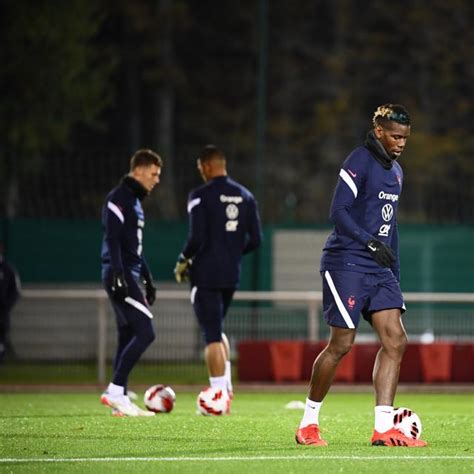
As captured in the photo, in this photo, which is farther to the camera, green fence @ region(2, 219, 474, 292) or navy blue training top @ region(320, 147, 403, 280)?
green fence @ region(2, 219, 474, 292)

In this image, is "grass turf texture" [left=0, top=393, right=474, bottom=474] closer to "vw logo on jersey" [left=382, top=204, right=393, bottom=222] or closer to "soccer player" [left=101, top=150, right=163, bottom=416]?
"soccer player" [left=101, top=150, right=163, bottom=416]

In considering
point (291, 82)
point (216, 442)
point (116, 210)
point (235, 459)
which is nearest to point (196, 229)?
point (116, 210)

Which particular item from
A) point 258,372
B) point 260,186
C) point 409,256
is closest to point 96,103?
point 260,186

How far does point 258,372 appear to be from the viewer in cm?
2150

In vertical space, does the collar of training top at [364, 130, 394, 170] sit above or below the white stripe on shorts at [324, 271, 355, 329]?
above

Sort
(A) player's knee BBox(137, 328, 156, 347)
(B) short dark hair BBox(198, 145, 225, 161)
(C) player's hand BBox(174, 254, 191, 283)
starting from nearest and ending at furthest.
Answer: (A) player's knee BBox(137, 328, 156, 347) → (C) player's hand BBox(174, 254, 191, 283) → (B) short dark hair BBox(198, 145, 225, 161)

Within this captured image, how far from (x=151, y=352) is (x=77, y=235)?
14.0 ft

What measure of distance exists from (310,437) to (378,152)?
2.04m

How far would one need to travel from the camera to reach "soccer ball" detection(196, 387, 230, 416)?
14750 mm

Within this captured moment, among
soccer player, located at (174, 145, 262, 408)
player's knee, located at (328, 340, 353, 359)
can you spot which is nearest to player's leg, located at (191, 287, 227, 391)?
soccer player, located at (174, 145, 262, 408)

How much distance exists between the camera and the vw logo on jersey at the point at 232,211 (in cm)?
1551

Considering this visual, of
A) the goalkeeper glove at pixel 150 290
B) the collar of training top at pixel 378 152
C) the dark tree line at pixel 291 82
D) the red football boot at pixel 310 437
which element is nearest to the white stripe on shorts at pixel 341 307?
the red football boot at pixel 310 437

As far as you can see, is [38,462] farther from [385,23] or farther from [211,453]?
[385,23]

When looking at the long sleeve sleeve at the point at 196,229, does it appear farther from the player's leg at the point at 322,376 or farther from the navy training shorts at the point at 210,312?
the player's leg at the point at 322,376
